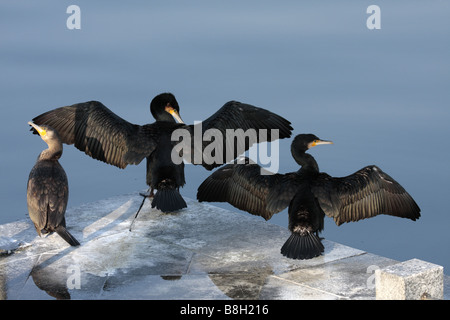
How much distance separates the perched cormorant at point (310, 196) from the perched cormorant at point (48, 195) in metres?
1.72

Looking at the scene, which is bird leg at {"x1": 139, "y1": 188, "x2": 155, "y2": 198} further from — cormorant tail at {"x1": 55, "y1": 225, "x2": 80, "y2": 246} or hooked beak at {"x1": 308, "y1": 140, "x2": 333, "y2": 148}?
hooked beak at {"x1": 308, "y1": 140, "x2": 333, "y2": 148}

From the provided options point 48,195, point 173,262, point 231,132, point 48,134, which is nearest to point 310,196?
point 173,262

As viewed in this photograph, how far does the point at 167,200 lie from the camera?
30.7 feet

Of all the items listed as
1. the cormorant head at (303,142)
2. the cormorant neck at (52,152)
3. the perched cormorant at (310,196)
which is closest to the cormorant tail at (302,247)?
the perched cormorant at (310,196)

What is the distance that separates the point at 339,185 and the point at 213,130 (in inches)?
72.3

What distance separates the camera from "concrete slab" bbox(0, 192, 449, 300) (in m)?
7.44

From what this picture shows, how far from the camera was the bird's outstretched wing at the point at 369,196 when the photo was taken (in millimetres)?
8305

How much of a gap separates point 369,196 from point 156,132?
259 cm

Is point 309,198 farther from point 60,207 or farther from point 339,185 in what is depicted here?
point 60,207

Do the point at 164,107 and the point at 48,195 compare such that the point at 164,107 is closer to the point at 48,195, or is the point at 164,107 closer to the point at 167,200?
the point at 167,200

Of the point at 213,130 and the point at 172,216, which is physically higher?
the point at 213,130

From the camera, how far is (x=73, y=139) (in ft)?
32.0
